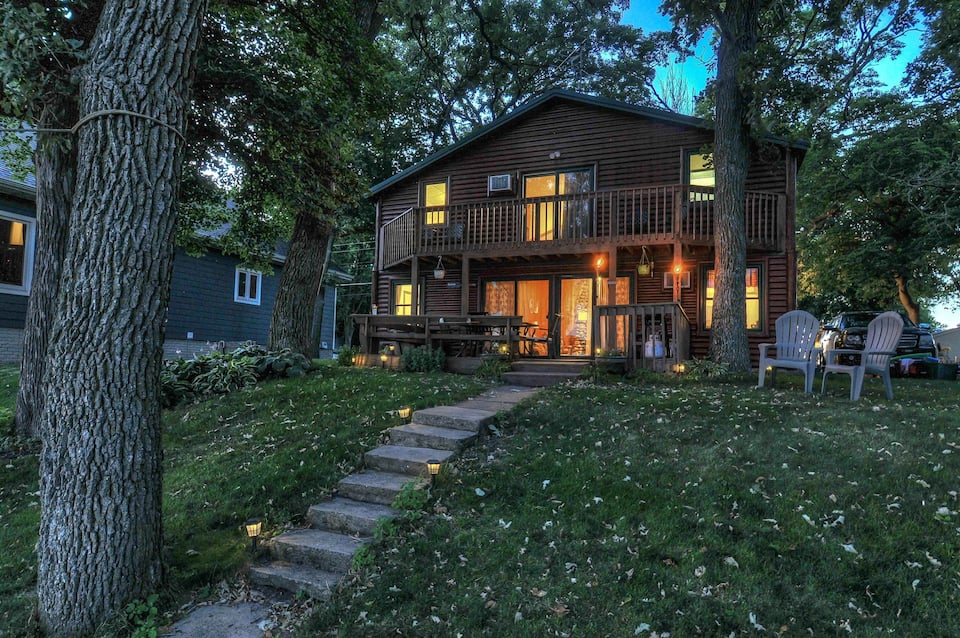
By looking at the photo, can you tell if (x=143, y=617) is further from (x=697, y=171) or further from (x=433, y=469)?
(x=697, y=171)

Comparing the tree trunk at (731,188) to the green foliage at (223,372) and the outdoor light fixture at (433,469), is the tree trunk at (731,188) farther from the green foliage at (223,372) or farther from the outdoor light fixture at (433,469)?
the green foliage at (223,372)

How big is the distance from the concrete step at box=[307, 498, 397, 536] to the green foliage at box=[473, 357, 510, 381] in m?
4.95

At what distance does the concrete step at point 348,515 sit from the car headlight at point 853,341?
47.1 ft

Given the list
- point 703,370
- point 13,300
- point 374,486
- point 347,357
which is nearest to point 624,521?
point 374,486

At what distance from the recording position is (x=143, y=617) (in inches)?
117

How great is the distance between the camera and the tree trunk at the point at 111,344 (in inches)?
116

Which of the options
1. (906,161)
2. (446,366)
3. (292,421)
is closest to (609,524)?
(292,421)

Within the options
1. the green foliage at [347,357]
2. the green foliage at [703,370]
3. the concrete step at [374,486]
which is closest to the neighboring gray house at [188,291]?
the green foliage at [347,357]

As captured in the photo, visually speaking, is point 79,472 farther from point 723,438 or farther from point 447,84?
point 447,84

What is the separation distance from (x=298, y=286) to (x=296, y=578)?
7171 mm

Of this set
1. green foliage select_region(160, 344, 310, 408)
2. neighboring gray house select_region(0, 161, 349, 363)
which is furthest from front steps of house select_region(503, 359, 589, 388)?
neighboring gray house select_region(0, 161, 349, 363)

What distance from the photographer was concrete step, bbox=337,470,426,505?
4020 mm

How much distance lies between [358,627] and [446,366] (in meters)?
7.22

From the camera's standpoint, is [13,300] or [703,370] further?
[13,300]
